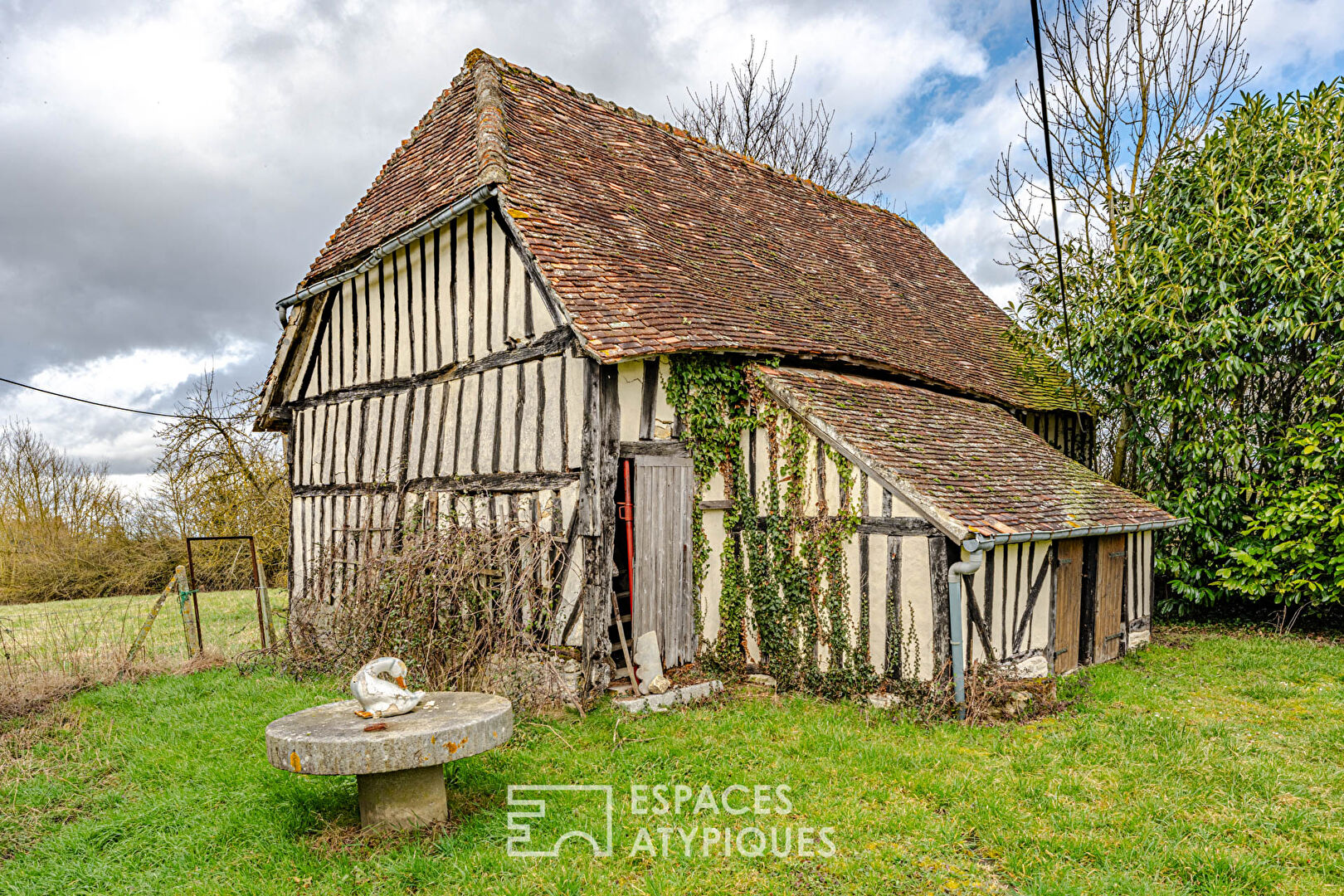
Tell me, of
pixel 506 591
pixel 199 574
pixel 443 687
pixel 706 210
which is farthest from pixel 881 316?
pixel 199 574

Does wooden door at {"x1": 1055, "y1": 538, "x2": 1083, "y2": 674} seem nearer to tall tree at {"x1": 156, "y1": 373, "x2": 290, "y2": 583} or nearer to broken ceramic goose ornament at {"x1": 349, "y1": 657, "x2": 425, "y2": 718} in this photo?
broken ceramic goose ornament at {"x1": 349, "y1": 657, "x2": 425, "y2": 718}

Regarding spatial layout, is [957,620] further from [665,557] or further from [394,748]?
[394,748]

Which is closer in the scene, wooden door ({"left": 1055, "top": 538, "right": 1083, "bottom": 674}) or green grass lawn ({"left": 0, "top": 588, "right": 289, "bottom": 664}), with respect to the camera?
wooden door ({"left": 1055, "top": 538, "right": 1083, "bottom": 674})

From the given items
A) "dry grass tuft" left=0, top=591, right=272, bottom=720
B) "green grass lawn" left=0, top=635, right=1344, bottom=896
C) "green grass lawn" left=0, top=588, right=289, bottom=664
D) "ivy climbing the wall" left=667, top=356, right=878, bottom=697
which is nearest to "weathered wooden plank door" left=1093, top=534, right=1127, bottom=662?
"green grass lawn" left=0, top=635, right=1344, bottom=896

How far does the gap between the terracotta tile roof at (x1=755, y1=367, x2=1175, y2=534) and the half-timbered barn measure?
0.12 ft

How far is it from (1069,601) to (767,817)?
15.8 ft

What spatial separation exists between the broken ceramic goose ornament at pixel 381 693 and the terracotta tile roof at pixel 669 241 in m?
2.79

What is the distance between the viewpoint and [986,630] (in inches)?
251

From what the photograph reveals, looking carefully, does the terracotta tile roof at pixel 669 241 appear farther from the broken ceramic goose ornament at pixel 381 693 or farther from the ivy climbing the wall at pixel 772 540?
the broken ceramic goose ornament at pixel 381 693

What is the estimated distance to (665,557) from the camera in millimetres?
7152

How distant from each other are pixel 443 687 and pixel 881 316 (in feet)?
23.5

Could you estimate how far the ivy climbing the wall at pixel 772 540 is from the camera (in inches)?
259

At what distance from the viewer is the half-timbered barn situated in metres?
6.50

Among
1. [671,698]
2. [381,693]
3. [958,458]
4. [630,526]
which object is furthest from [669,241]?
[381,693]
